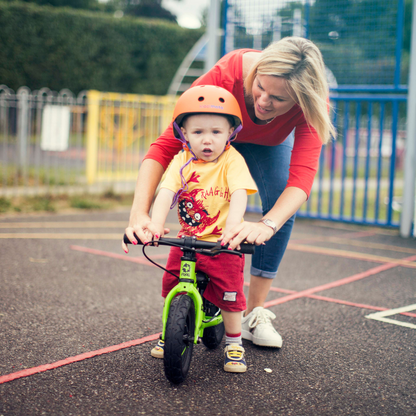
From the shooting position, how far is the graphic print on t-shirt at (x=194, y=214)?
7.53ft

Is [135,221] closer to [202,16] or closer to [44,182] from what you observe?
[44,182]

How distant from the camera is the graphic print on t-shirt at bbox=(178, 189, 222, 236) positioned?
229 cm

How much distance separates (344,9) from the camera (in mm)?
7289

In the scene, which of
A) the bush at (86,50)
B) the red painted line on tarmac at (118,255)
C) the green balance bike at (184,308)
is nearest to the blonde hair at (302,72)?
the green balance bike at (184,308)

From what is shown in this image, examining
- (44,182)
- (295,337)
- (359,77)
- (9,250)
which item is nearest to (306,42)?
(295,337)

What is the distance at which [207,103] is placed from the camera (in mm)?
2156

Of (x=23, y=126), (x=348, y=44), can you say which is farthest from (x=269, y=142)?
(x=23, y=126)

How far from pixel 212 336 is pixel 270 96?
127 centimetres

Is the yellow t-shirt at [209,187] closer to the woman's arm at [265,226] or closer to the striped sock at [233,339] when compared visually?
the woman's arm at [265,226]

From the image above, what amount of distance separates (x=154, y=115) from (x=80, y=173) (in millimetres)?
2068

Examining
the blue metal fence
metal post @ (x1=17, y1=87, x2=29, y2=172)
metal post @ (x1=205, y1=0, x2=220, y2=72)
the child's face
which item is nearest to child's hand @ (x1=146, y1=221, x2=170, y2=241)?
the child's face

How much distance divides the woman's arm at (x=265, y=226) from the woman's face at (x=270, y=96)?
385mm

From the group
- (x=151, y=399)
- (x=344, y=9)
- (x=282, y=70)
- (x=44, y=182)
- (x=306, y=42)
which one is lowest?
(x=151, y=399)

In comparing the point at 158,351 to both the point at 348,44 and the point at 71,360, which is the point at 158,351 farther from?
the point at 348,44
